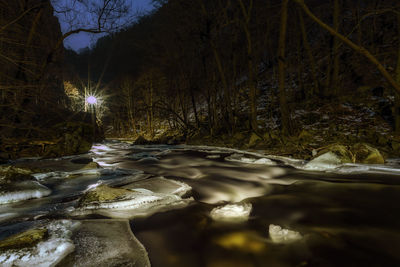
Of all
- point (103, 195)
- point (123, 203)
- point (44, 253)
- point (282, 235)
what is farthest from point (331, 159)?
point (44, 253)

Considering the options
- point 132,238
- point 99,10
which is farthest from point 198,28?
point 132,238

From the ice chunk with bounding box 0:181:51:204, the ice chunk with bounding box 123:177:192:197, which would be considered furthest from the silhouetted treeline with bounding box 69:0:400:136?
the ice chunk with bounding box 0:181:51:204

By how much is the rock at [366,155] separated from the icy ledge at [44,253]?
18.4 feet

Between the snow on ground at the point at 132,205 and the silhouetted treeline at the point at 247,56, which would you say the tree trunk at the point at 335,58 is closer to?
the silhouetted treeline at the point at 247,56

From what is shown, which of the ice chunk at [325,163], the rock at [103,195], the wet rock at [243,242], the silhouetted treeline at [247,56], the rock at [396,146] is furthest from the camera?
the silhouetted treeline at [247,56]

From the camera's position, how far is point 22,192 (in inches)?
127

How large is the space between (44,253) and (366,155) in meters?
5.96

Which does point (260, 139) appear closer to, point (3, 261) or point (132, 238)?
point (132, 238)

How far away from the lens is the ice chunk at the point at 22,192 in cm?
306

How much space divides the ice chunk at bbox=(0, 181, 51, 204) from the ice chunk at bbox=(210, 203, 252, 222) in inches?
114

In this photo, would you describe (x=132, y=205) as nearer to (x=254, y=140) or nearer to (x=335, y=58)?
(x=254, y=140)

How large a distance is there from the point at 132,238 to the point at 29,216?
4.98 feet

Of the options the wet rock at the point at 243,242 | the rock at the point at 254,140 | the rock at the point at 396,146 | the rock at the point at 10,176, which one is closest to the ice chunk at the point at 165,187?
the wet rock at the point at 243,242

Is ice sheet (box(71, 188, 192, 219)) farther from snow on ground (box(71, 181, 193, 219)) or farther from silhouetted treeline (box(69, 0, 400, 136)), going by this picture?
silhouetted treeline (box(69, 0, 400, 136))
